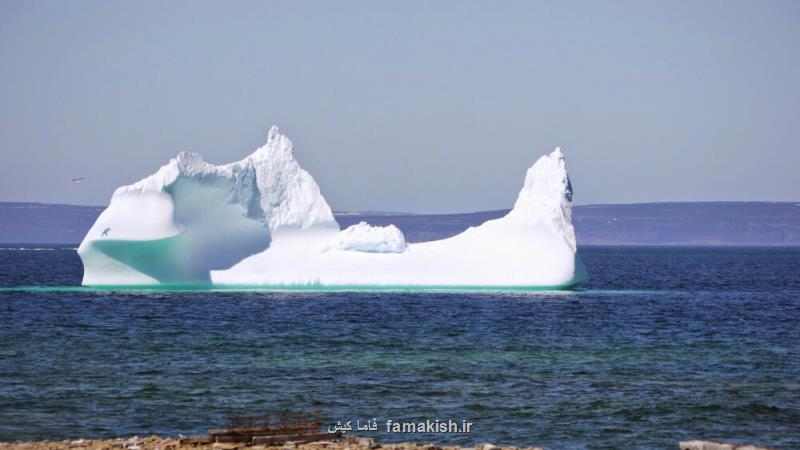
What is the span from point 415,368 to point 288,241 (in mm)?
20201

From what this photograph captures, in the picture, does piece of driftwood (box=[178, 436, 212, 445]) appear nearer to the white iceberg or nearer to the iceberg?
the iceberg

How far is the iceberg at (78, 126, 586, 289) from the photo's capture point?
4016 centimetres

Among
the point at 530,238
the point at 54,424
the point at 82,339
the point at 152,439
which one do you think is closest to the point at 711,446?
the point at 152,439

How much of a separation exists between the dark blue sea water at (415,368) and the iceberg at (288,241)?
148 cm

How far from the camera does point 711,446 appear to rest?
13.0m

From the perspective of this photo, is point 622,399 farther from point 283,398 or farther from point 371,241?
point 371,241

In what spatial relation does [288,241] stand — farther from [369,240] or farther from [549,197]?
[549,197]

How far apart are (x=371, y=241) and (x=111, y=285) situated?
9.94 m

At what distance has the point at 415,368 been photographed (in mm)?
22547

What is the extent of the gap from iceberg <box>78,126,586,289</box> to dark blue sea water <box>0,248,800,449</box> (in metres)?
1.48

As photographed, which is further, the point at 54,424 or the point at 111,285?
the point at 111,285

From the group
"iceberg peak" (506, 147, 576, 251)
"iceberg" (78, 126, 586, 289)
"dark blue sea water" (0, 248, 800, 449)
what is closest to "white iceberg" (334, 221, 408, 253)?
"iceberg" (78, 126, 586, 289)

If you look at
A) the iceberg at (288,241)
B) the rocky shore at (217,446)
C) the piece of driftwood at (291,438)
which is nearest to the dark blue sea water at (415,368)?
the iceberg at (288,241)

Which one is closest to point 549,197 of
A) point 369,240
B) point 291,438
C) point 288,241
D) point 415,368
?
point 369,240
